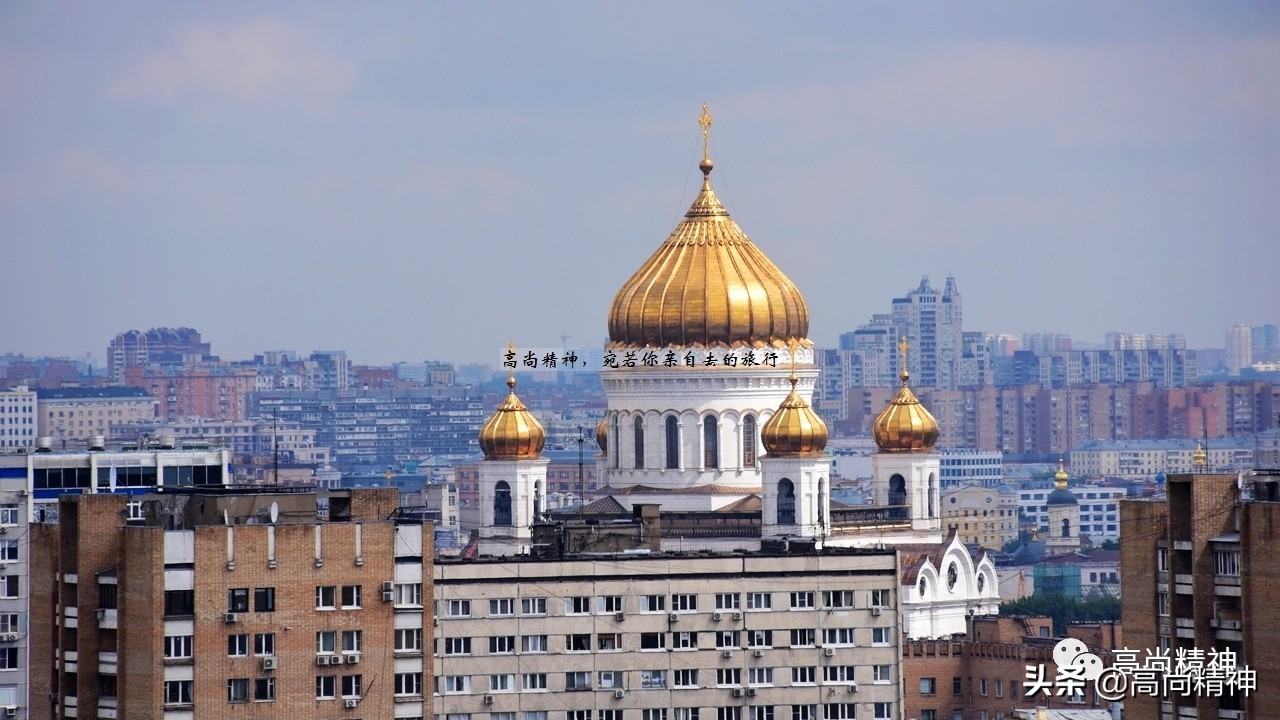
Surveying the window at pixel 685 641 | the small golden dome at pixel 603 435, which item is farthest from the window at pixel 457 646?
the small golden dome at pixel 603 435

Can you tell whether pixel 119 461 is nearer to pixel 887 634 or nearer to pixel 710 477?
pixel 887 634

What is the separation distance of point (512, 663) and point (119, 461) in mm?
6057

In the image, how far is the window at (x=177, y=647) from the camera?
1464 inches

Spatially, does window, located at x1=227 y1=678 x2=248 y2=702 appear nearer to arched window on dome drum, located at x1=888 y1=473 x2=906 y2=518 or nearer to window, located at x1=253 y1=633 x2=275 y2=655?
window, located at x1=253 y1=633 x2=275 y2=655

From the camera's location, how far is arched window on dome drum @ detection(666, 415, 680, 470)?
71250 millimetres

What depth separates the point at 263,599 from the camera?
123ft

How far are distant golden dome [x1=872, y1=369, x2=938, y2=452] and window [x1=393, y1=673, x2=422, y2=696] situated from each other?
33.5m

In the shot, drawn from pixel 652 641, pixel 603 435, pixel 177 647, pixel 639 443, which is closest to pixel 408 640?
pixel 177 647

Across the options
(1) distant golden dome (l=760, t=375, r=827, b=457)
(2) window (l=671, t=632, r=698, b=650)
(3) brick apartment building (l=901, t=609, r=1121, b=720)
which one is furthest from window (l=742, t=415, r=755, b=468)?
(2) window (l=671, t=632, r=698, b=650)

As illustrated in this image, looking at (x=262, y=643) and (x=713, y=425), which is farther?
(x=713, y=425)

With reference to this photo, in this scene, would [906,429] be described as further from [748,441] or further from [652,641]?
[652,641]

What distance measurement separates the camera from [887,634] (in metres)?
50.0

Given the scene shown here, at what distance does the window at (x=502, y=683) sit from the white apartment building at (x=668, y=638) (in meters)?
0.01

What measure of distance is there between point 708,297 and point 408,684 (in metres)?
33.8
